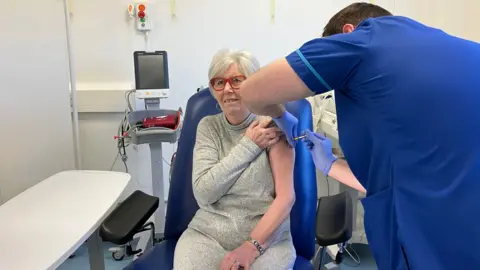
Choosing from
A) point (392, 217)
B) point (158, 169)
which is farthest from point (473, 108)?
point (158, 169)

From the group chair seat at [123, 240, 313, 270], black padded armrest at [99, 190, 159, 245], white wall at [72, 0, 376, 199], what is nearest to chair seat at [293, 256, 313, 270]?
chair seat at [123, 240, 313, 270]

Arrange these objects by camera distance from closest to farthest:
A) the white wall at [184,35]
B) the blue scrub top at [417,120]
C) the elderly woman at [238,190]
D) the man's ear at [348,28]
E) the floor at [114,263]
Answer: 1. the blue scrub top at [417,120]
2. the man's ear at [348,28]
3. the elderly woman at [238,190]
4. the floor at [114,263]
5. the white wall at [184,35]

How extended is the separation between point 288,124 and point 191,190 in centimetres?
56

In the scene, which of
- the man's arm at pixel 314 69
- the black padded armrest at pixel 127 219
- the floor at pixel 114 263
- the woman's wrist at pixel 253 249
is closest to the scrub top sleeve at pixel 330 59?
the man's arm at pixel 314 69

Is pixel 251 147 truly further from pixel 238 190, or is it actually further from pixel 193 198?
pixel 193 198

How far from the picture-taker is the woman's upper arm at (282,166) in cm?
163

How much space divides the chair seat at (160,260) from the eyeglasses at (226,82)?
659 mm

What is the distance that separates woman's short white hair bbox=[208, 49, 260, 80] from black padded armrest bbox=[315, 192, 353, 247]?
0.57 m

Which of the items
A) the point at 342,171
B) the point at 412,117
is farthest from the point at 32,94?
the point at 412,117

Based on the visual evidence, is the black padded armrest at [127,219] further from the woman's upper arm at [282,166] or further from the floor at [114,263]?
the floor at [114,263]

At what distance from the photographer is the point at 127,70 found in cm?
299

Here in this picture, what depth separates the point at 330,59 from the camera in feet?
3.17

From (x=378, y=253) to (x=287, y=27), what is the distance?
7.18ft

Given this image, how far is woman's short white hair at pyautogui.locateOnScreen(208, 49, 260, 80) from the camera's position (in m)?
1.69
